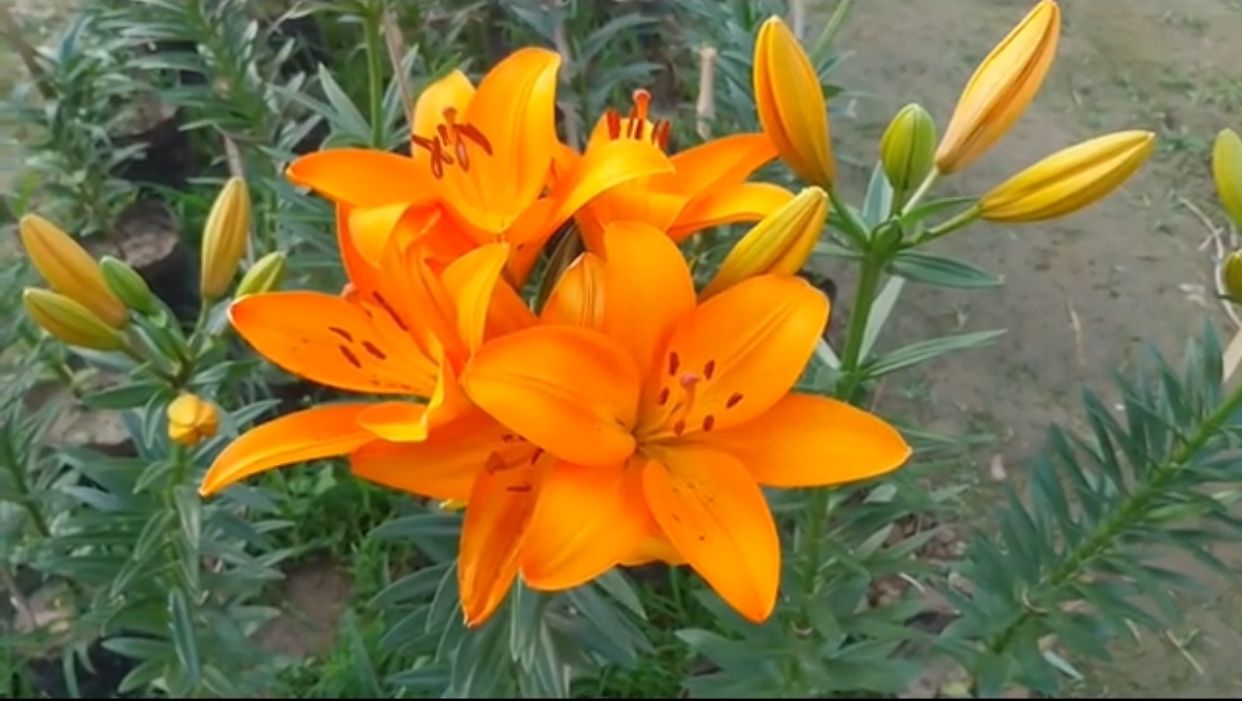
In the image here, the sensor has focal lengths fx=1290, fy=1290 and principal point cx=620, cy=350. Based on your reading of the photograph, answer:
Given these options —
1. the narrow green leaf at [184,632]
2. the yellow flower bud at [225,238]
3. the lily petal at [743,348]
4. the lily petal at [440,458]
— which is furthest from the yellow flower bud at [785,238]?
the narrow green leaf at [184,632]

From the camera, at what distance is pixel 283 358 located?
48 centimetres

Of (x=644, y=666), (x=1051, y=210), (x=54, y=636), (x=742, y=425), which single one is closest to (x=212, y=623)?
(x=54, y=636)

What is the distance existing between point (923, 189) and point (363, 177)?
0.22m

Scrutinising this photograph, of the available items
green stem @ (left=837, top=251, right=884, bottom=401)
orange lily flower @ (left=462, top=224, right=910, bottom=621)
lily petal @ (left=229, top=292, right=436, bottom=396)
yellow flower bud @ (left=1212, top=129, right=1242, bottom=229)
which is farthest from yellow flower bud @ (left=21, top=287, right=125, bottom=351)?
yellow flower bud @ (left=1212, top=129, right=1242, bottom=229)

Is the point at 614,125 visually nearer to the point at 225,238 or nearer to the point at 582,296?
the point at 582,296

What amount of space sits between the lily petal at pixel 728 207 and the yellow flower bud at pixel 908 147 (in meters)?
0.04

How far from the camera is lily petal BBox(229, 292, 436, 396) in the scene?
19.0 inches

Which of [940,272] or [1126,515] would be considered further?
[1126,515]

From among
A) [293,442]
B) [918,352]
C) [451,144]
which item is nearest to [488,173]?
[451,144]

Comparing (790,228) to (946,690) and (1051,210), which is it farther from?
(946,690)

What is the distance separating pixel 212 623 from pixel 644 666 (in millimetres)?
387

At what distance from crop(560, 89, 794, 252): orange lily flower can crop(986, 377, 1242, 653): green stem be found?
26 centimetres

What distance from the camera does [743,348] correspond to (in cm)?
47

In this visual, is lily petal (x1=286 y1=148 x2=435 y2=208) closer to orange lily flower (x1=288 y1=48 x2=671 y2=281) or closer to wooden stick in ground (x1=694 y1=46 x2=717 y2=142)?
orange lily flower (x1=288 y1=48 x2=671 y2=281)
